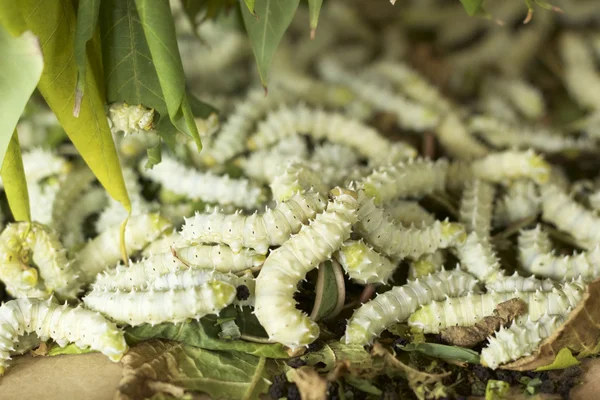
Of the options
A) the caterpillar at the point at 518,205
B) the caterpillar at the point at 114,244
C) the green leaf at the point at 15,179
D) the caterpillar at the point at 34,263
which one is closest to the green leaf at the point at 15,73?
the green leaf at the point at 15,179

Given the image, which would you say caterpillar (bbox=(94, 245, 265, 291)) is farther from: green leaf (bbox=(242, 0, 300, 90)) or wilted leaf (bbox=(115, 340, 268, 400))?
green leaf (bbox=(242, 0, 300, 90))

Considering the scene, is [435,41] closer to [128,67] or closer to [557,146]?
[557,146]

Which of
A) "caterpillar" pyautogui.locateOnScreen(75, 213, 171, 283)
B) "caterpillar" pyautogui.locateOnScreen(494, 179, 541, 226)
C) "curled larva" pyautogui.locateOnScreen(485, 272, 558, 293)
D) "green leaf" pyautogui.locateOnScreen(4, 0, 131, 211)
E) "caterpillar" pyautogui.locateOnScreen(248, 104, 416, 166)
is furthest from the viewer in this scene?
"caterpillar" pyautogui.locateOnScreen(248, 104, 416, 166)

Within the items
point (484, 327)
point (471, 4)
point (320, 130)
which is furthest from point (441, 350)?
point (320, 130)

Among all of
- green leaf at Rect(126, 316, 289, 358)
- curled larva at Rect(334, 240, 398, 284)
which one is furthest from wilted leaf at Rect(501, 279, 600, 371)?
green leaf at Rect(126, 316, 289, 358)

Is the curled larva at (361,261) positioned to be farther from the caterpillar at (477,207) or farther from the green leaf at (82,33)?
the green leaf at (82,33)

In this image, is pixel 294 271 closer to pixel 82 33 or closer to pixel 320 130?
pixel 82 33
